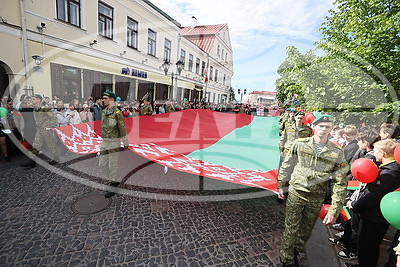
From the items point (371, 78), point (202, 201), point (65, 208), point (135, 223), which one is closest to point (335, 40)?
point (371, 78)

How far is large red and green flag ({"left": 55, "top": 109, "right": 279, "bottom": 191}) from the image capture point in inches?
151

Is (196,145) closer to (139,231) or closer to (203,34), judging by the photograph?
(139,231)

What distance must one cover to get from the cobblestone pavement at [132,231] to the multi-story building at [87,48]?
6.17 meters

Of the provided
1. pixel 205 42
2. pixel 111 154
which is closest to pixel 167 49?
pixel 205 42

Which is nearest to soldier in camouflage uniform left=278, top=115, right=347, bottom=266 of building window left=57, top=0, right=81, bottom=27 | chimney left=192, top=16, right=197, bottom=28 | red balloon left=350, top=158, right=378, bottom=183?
red balloon left=350, top=158, right=378, bottom=183

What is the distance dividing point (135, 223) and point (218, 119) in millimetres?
5294

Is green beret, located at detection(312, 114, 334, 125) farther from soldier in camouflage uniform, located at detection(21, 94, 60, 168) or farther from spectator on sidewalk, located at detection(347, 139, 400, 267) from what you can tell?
soldier in camouflage uniform, located at detection(21, 94, 60, 168)

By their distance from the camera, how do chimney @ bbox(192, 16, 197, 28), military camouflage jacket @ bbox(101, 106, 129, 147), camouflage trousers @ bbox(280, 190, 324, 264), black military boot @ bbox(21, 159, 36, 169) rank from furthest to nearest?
chimney @ bbox(192, 16, 197, 28) < black military boot @ bbox(21, 159, 36, 169) < military camouflage jacket @ bbox(101, 106, 129, 147) < camouflage trousers @ bbox(280, 190, 324, 264)

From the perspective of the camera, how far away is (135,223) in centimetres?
333

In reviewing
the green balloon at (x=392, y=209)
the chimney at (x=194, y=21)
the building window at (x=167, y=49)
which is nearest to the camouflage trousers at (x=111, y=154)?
the green balloon at (x=392, y=209)

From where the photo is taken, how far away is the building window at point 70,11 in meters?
9.31

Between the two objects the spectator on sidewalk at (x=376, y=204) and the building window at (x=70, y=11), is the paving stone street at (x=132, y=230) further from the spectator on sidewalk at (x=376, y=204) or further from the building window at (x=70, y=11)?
the building window at (x=70, y=11)

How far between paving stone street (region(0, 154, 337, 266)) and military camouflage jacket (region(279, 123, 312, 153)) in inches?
51.4

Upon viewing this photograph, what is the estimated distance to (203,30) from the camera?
30.2 meters
